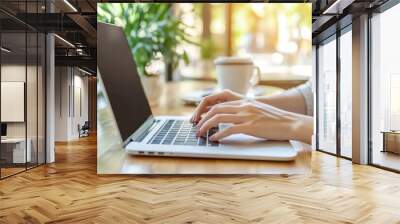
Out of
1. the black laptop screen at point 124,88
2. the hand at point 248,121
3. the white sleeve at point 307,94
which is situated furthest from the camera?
the white sleeve at point 307,94

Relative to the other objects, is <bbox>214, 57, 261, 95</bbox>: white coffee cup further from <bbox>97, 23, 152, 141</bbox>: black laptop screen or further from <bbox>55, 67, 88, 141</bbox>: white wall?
<bbox>55, 67, 88, 141</bbox>: white wall

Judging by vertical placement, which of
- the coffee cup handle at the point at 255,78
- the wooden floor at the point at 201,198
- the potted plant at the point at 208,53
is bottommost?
the wooden floor at the point at 201,198

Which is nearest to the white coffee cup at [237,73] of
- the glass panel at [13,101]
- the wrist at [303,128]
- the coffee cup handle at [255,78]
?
the coffee cup handle at [255,78]

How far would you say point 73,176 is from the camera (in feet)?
18.1

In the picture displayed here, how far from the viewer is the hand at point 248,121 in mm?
4418

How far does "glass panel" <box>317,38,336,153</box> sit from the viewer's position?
7.77 meters

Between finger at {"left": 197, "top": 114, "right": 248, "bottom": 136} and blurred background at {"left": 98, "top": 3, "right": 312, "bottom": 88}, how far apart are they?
40 cm

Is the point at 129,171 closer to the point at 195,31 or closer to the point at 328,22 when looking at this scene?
the point at 195,31

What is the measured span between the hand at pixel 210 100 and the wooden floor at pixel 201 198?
76 cm

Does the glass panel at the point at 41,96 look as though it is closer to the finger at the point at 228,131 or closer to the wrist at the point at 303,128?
the finger at the point at 228,131

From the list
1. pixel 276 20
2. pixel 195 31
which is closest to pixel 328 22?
pixel 276 20

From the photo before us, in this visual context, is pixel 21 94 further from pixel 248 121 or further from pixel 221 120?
pixel 248 121

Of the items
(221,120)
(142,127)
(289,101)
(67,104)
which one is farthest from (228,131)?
(67,104)

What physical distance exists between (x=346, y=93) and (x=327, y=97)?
772mm
